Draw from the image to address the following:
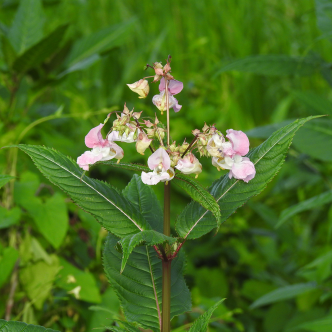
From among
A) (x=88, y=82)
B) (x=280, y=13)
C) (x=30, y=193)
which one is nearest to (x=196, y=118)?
(x=88, y=82)

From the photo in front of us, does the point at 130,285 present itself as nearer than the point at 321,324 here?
→ Yes

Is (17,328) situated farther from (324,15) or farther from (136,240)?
(324,15)

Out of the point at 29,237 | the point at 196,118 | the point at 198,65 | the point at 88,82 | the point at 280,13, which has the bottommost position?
the point at 29,237

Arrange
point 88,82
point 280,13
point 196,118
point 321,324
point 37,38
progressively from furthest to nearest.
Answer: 1. point 280,13
2. point 88,82
3. point 196,118
4. point 37,38
5. point 321,324

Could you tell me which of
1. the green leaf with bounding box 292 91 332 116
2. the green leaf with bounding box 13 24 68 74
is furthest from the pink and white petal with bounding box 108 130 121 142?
the green leaf with bounding box 292 91 332 116

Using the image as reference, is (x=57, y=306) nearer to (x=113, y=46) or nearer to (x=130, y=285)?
(x=130, y=285)

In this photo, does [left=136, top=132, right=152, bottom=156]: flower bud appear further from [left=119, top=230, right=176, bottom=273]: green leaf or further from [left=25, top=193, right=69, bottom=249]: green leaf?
[left=25, top=193, right=69, bottom=249]: green leaf

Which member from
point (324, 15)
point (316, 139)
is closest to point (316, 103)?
point (316, 139)
